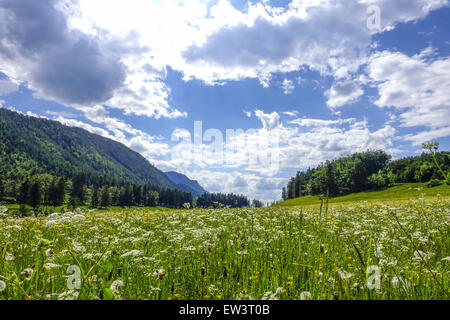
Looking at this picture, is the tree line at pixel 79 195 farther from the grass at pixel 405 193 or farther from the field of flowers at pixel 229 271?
the field of flowers at pixel 229 271

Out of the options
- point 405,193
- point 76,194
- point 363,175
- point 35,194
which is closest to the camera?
point 405,193

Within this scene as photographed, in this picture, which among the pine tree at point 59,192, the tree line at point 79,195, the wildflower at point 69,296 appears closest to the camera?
the wildflower at point 69,296

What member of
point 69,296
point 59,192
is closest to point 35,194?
point 59,192

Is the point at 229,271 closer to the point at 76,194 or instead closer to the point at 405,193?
the point at 405,193

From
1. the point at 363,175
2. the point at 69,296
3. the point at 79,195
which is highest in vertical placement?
the point at 363,175

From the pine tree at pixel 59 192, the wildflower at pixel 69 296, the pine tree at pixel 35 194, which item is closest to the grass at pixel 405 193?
the wildflower at pixel 69 296

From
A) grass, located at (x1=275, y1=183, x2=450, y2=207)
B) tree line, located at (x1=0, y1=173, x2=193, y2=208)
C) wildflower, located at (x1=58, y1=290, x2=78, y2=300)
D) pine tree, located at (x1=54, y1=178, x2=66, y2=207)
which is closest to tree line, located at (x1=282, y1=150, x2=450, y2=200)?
grass, located at (x1=275, y1=183, x2=450, y2=207)

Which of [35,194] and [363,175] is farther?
[363,175]

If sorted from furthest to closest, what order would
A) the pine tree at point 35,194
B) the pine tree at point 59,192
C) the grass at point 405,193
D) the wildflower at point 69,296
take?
the pine tree at point 59,192 → the pine tree at point 35,194 → the grass at point 405,193 → the wildflower at point 69,296

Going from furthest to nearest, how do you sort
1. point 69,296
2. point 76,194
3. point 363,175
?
point 363,175 < point 76,194 < point 69,296

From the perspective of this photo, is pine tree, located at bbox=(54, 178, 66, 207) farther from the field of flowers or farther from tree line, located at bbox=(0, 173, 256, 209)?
the field of flowers

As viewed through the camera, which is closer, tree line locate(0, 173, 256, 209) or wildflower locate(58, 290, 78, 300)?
wildflower locate(58, 290, 78, 300)
